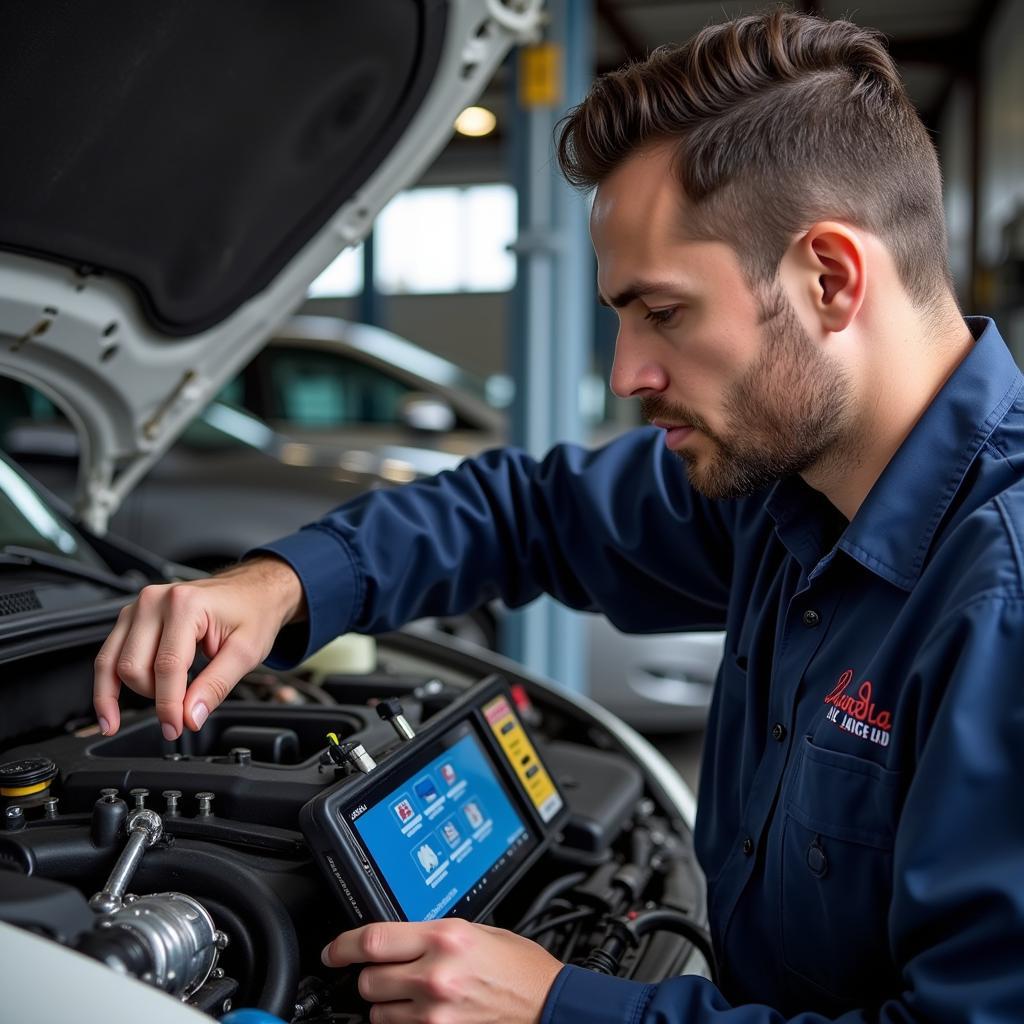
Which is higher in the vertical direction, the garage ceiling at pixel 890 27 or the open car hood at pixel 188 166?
the garage ceiling at pixel 890 27

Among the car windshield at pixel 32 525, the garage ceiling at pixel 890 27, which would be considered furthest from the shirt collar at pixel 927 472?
the garage ceiling at pixel 890 27

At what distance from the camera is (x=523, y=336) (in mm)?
3145

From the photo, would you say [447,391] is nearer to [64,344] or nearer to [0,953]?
[64,344]

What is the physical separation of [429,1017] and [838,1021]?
327 millimetres

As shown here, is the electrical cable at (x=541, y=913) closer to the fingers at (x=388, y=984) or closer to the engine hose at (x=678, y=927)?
the engine hose at (x=678, y=927)

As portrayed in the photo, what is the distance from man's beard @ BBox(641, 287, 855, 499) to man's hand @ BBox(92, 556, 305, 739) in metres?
0.49

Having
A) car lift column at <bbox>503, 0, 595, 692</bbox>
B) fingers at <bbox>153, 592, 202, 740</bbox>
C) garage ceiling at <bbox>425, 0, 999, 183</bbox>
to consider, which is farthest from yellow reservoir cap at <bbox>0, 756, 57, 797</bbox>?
garage ceiling at <bbox>425, 0, 999, 183</bbox>

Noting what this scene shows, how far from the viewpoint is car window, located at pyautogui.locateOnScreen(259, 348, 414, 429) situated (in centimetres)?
501

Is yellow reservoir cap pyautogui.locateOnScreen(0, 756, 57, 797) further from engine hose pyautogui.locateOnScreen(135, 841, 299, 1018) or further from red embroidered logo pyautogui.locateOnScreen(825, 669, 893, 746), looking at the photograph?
red embroidered logo pyautogui.locateOnScreen(825, 669, 893, 746)

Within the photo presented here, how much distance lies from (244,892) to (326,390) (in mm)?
4197

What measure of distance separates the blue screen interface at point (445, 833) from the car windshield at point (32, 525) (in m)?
0.77

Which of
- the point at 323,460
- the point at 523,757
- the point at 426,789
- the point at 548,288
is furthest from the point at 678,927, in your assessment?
the point at 323,460

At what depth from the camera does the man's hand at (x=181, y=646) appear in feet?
3.64

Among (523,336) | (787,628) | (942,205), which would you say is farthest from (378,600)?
(523,336)
